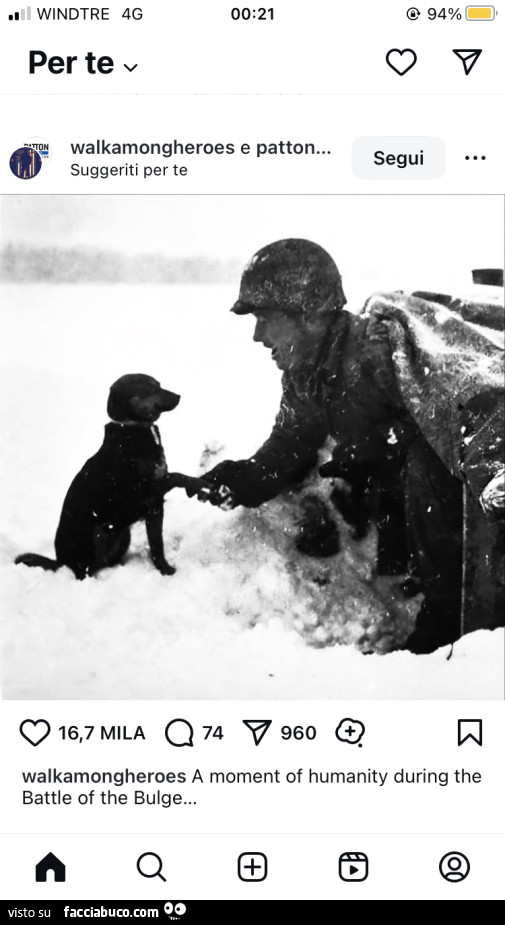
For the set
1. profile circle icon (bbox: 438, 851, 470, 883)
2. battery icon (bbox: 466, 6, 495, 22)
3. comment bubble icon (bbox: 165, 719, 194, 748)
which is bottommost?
profile circle icon (bbox: 438, 851, 470, 883)

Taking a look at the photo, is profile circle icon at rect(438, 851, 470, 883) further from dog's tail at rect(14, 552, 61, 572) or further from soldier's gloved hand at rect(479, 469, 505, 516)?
dog's tail at rect(14, 552, 61, 572)

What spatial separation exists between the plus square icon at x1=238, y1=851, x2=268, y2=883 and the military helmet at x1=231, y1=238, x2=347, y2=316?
22.6 inches

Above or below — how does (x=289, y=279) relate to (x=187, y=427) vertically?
above

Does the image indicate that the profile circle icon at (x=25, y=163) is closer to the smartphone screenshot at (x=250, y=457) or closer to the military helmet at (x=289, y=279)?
the smartphone screenshot at (x=250, y=457)

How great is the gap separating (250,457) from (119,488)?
0.15m

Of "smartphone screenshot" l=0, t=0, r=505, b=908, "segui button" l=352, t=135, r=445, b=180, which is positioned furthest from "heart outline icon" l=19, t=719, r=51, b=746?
"segui button" l=352, t=135, r=445, b=180

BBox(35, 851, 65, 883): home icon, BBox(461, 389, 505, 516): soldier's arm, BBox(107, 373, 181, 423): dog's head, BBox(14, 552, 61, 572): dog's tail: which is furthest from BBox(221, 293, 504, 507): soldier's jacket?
BBox(35, 851, 65, 883): home icon

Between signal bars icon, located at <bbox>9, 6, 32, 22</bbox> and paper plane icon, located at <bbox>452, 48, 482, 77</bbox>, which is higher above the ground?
signal bars icon, located at <bbox>9, 6, 32, 22</bbox>

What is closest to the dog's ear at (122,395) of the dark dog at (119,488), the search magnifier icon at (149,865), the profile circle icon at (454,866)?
the dark dog at (119,488)

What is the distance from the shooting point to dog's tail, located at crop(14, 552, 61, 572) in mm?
823

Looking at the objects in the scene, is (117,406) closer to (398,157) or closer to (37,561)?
(37,561)

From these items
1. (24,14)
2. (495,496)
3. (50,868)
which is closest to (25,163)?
(24,14)

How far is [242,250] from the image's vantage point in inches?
32.1

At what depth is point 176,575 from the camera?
82 centimetres
